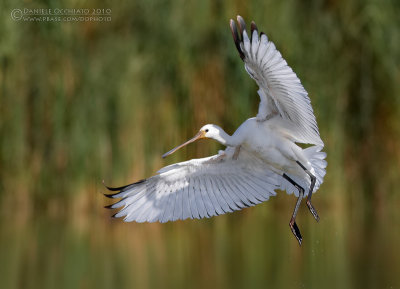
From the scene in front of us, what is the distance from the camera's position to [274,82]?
494 cm

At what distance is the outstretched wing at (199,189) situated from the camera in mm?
5629

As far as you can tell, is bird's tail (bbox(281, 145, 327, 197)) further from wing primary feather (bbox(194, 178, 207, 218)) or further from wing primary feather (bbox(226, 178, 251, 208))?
wing primary feather (bbox(194, 178, 207, 218))

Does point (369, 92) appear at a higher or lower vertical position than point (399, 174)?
higher

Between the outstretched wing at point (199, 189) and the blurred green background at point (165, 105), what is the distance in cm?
246

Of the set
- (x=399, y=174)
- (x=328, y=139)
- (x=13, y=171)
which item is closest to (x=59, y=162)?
(x=13, y=171)

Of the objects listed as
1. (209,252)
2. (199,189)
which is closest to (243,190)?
(199,189)

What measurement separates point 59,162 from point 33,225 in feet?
2.10

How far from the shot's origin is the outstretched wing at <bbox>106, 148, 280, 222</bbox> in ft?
18.5

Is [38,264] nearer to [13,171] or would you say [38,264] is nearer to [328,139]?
[13,171]

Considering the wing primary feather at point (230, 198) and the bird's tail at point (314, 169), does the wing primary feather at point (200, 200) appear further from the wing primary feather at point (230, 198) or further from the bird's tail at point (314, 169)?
the bird's tail at point (314, 169)

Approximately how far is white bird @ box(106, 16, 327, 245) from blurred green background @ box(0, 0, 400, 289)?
2473 millimetres

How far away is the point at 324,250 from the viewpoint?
7758 millimetres

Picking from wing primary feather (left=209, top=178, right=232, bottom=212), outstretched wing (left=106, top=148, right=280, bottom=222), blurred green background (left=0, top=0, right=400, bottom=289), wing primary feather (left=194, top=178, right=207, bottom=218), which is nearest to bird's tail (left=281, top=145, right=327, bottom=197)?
outstretched wing (left=106, top=148, right=280, bottom=222)

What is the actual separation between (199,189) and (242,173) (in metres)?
0.31
